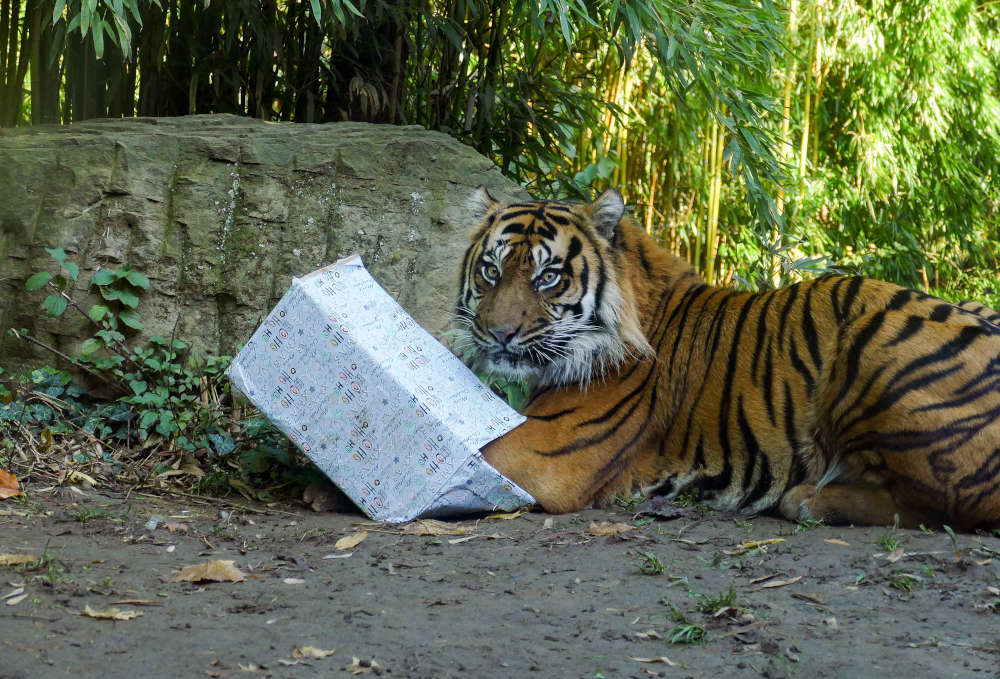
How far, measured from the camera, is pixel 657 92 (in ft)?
23.1

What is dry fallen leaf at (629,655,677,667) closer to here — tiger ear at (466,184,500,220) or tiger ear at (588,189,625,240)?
tiger ear at (588,189,625,240)

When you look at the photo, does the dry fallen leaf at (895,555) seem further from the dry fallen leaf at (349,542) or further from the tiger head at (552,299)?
the dry fallen leaf at (349,542)

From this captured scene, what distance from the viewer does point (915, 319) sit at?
356 cm

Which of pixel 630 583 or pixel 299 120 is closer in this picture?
pixel 630 583

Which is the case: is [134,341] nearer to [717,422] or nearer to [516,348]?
[516,348]

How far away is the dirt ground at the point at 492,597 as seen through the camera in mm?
2328

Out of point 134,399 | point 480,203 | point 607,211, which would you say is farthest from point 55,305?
point 607,211

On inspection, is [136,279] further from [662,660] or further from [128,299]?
[662,660]

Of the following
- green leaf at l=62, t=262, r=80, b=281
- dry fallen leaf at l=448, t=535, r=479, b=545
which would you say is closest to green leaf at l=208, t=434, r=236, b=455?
green leaf at l=62, t=262, r=80, b=281

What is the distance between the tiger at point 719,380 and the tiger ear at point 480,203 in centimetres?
4

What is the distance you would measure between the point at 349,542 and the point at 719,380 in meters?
1.48

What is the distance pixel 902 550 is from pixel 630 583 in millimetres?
889

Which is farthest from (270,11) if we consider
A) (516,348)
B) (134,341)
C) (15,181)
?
(516,348)

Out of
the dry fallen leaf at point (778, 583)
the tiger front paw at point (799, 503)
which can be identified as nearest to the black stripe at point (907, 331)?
the tiger front paw at point (799, 503)
